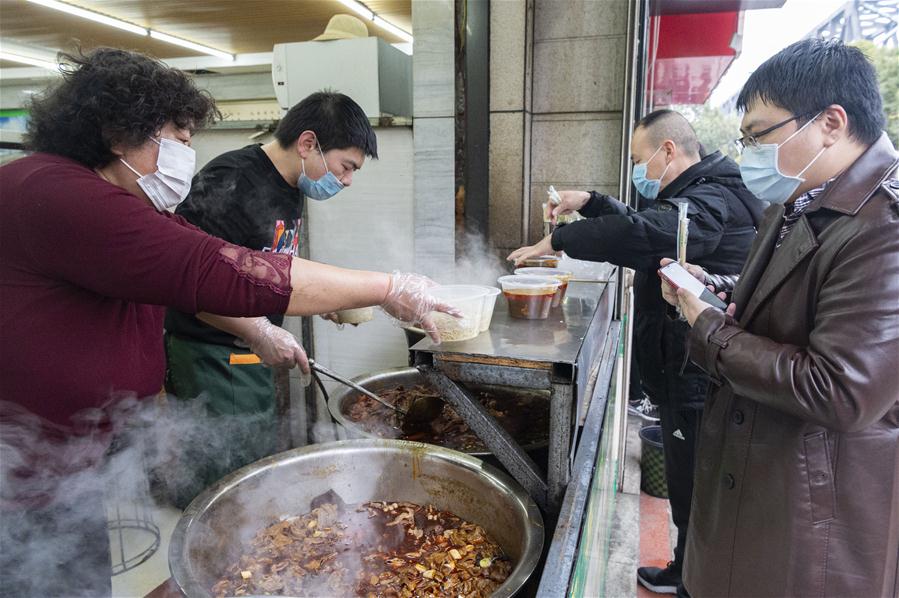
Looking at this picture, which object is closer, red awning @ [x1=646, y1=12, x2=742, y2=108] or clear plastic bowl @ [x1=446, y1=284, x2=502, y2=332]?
clear plastic bowl @ [x1=446, y1=284, x2=502, y2=332]

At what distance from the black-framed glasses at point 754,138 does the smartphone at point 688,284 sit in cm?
52

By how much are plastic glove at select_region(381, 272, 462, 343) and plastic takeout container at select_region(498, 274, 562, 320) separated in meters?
0.46

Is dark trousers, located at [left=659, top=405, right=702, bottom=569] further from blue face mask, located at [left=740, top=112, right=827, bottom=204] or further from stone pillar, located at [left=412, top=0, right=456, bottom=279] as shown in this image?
stone pillar, located at [left=412, top=0, right=456, bottom=279]

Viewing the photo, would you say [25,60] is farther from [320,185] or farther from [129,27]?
[320,185]

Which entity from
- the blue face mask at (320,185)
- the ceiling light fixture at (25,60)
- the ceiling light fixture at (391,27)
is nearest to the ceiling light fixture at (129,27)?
the ceiling light fixture at (25,60)

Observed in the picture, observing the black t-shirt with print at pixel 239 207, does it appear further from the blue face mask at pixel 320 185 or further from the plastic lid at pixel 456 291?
the plastic lid at pixel 456 291

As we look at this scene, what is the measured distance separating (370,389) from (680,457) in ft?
6.62

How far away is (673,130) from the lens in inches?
135

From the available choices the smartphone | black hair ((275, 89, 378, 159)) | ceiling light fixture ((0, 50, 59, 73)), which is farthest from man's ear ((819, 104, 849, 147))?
ceiling light fixture ((0, 50, 59, 73))

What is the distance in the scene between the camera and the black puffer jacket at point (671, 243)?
3123mm

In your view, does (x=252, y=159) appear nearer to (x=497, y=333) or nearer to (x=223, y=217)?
(x=223, y=217)

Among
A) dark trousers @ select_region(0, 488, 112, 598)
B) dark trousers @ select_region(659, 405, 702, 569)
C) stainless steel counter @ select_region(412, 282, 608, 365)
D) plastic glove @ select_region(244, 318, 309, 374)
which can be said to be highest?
stainless steel counter @ select_region(412, 282, 608, 365)

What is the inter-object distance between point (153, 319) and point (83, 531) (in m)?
0.83

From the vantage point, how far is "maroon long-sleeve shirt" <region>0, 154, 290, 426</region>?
1.48 m
